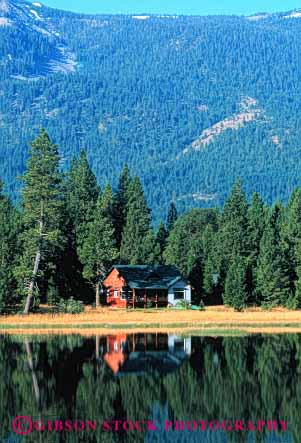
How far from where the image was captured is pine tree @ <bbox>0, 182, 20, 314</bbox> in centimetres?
8519

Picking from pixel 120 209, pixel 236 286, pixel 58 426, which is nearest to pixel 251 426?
pixel 58 426

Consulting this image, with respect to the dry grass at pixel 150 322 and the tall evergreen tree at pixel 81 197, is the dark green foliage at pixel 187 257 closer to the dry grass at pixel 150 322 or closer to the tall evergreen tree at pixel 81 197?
the tall evergreen tree at pixel 81 197

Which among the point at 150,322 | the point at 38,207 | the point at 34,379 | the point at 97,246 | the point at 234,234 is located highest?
the point at 234,234

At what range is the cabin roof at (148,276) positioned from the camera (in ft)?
357

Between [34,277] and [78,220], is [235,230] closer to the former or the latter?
[78,220]

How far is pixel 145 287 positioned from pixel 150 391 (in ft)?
208

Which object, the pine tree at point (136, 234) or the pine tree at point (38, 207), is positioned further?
the pine tree at point (136, 234)

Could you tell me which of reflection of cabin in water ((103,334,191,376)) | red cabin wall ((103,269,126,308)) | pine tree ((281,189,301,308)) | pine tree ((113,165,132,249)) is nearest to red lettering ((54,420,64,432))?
reflection of cabin in water ((103,334,191,376))

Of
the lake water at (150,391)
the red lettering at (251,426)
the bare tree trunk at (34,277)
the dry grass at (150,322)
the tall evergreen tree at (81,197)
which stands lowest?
the red lettering at (251,426)

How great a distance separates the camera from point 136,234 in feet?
391

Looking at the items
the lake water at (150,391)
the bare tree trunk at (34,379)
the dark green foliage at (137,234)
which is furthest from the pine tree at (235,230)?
the bare tree trunk at (34,379)

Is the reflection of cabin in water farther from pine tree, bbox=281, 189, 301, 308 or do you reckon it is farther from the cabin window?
the cabin window

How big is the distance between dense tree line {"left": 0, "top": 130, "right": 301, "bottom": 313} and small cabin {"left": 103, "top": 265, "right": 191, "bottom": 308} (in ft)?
7.13

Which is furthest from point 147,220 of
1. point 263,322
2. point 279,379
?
point 279,379
